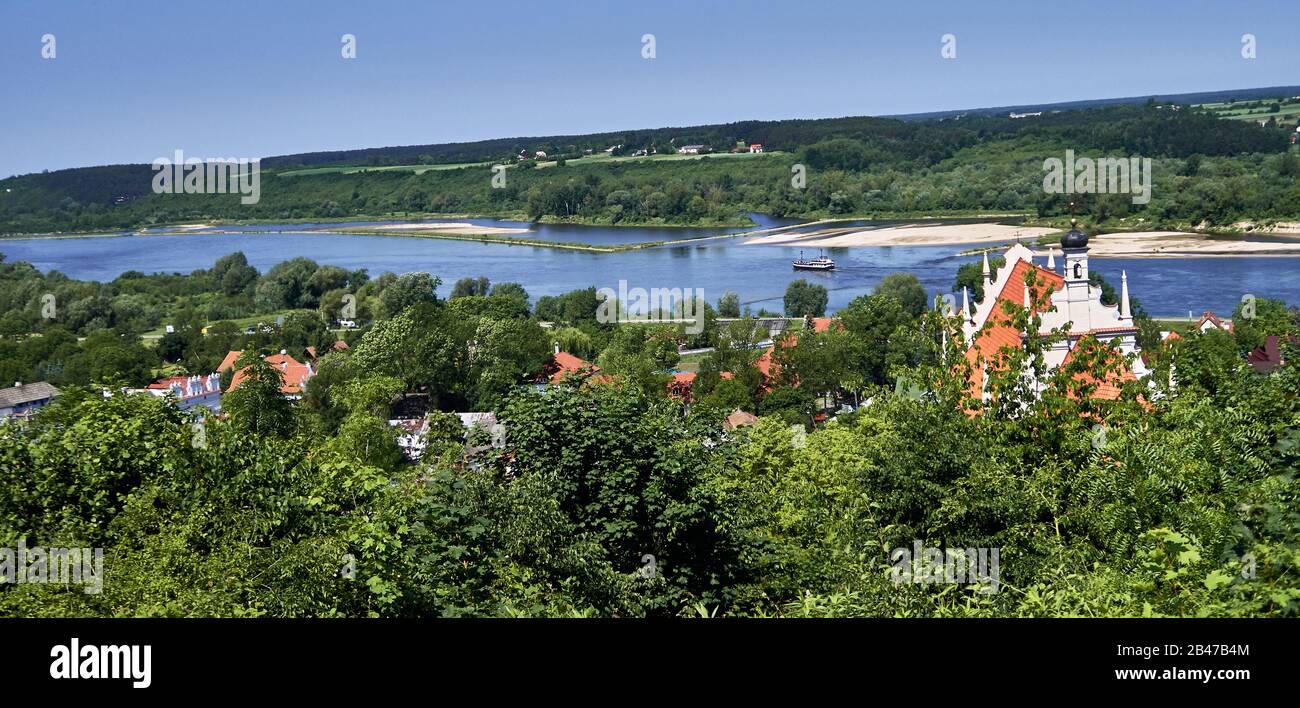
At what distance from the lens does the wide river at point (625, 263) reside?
58.3 m

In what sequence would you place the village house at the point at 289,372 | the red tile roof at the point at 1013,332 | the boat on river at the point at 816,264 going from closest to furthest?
the red tile roof at the point at 1013,332
the village house at the point at 289,372
the boat on river at the point at 816,264

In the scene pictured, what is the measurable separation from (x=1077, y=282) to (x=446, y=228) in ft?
318

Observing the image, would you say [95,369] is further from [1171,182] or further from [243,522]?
[1171,182]

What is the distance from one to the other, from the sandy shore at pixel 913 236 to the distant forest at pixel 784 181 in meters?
6.87

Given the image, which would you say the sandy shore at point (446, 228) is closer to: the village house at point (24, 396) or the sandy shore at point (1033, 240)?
the sandy shore at point (1033, 240)

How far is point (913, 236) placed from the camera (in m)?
85.2

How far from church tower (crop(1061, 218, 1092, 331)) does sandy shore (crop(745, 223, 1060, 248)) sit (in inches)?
2200

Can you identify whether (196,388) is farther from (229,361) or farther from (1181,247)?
(1181,247)

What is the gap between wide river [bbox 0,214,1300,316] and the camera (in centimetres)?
5831

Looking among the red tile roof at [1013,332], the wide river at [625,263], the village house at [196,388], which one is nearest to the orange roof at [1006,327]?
the red tile roof at [1013,332]

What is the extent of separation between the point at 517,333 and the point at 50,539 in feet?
123

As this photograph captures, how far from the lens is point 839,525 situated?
37.4 feet

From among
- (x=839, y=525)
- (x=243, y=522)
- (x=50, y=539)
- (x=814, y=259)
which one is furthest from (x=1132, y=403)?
(x=814, y=259)

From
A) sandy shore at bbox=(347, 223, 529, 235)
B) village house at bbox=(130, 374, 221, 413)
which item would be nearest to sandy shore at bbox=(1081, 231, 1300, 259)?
village house at bbox=(130, 374, 221, 413)
